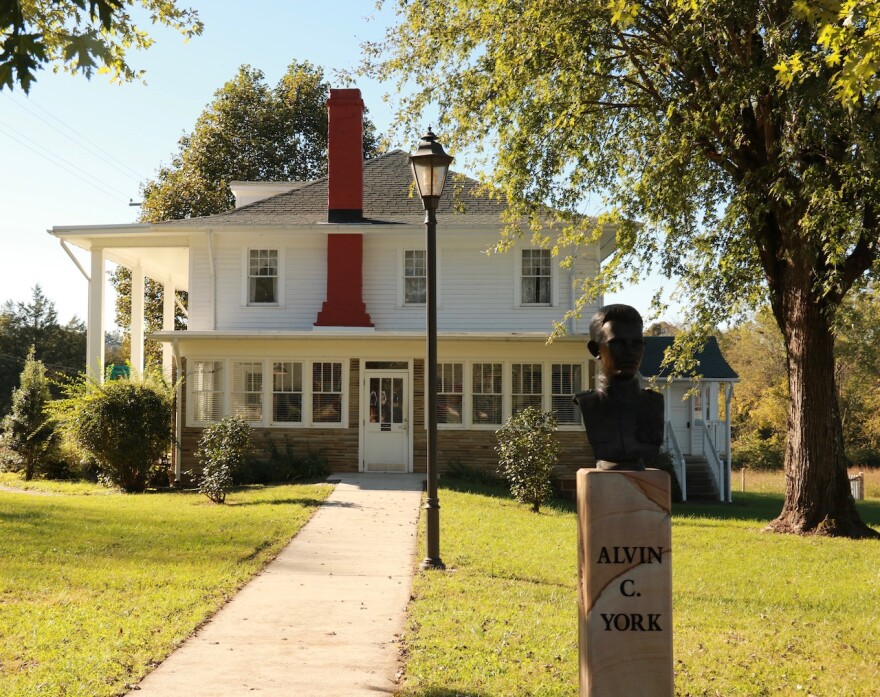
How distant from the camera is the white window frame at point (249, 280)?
22.5 m

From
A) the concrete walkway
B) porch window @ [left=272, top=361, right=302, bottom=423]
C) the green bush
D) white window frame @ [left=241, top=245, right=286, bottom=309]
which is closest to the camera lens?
the concrete walkway

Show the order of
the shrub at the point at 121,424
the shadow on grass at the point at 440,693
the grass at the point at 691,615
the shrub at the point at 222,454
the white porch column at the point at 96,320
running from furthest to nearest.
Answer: the white porch column at the point at 96,320
the shrub at the point at 121,424
the shrub at the point at 222,454
the grass at the point at 691,615
the shadow on grass at the point at 440,693

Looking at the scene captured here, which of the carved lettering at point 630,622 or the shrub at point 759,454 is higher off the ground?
the carved lettering at point 630,622

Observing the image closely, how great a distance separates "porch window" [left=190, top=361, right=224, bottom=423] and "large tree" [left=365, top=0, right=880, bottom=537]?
846cm

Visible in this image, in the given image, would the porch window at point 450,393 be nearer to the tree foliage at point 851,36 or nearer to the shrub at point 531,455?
the shrub at point 531,455

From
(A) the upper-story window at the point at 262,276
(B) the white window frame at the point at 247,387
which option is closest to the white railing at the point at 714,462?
(B) the white window frame at the point at 247,387

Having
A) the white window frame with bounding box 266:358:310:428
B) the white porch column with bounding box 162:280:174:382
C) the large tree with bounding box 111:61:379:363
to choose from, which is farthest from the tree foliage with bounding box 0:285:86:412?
the white window frame with bounding box 266:358:310:428

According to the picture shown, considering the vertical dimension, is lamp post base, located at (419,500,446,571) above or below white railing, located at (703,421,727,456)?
below

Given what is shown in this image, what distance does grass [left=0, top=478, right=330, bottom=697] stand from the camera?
6.44m

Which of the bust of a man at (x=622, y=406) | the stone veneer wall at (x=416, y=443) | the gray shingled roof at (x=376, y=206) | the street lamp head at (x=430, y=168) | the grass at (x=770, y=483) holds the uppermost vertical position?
the gray shingled roof at (x=376, y=206)

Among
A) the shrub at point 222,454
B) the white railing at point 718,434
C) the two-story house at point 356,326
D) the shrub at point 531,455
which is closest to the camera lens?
the shrub at point 222,454

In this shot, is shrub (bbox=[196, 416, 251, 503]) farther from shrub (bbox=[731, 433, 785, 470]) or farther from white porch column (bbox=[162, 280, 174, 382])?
shrub (bbox=[731, 433, 785, 470])

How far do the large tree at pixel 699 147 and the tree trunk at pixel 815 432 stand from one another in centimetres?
2

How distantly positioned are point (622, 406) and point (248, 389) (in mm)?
17193
